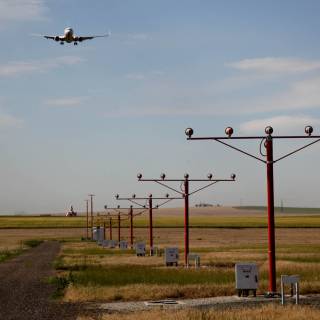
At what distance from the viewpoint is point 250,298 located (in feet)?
102

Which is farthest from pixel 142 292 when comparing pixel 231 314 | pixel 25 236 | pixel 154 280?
pixel 25 236

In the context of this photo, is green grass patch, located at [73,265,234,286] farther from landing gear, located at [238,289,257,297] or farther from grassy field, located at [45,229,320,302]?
landing gear, located at [238,289,257,297]

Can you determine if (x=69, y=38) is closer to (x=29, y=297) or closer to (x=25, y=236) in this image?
(x=29, y=297)

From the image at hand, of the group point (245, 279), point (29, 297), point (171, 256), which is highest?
point (171, 256)

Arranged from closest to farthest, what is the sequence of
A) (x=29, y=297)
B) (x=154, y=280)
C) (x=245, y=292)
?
(x=245, y=292) < (x=29, y=297) < (x=154, y=280)

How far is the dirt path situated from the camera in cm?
2730

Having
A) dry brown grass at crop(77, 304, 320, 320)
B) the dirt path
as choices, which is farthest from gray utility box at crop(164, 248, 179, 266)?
dry brown grass at crop(77, 304, 320, 320)

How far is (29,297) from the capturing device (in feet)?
112

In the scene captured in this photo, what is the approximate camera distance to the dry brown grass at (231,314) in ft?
76.9

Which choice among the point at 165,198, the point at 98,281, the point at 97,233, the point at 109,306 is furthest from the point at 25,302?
the point at 97,233

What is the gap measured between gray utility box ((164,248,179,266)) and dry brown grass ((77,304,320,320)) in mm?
24777

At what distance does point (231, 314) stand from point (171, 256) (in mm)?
26904

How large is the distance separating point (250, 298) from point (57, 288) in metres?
11.2

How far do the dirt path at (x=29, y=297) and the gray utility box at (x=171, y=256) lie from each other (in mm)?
7881
